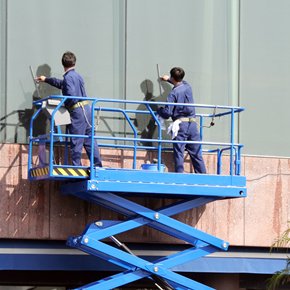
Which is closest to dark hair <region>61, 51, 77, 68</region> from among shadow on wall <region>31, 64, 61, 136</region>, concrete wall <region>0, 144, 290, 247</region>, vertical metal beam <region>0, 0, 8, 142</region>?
shadow on wall <region>31, 64, 61, 136</region>

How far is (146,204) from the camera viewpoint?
46.8 ft

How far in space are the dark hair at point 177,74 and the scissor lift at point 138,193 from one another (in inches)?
20.2

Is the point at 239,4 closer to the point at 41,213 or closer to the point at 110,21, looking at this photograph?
the point at 110,21

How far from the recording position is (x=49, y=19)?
46.5 ft

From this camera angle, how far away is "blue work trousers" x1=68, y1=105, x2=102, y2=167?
13.1m

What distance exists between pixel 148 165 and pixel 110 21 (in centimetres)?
224

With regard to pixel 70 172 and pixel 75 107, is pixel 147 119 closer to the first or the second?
pixel 75 107

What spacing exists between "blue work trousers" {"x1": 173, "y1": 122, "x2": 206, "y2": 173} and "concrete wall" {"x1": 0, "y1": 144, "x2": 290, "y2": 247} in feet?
1.64

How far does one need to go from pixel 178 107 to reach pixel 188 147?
0.57 meters

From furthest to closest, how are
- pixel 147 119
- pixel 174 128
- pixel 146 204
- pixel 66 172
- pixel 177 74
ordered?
pixel 147 119
pixel 146 204
pixel 177 74
pixel 174 128
pixel 66 172

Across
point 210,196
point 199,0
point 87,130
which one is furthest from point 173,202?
point 199,0

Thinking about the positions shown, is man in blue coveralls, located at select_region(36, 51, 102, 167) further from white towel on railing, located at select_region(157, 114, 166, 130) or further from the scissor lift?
white towel on railing, located at select_region(157, 114, 166, 130)

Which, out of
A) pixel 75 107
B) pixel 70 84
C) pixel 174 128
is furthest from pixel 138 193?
pixel 70 84

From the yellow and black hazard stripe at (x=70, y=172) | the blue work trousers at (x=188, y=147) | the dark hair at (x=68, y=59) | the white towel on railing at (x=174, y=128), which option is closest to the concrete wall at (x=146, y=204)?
Result: the blue work trousers at (x=188, y=147)
